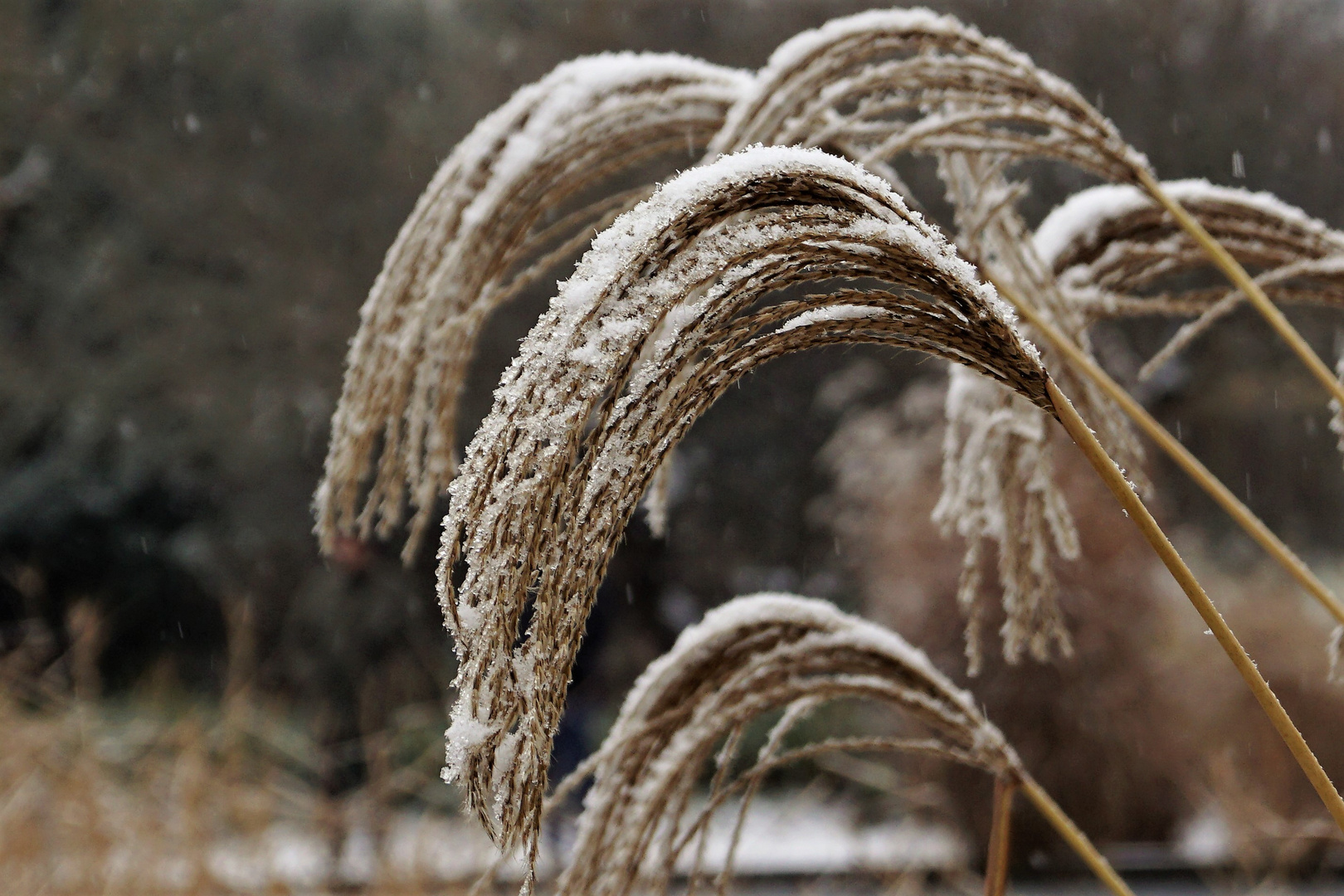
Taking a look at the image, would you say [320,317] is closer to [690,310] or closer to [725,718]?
[725,718]

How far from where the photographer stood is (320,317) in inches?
265

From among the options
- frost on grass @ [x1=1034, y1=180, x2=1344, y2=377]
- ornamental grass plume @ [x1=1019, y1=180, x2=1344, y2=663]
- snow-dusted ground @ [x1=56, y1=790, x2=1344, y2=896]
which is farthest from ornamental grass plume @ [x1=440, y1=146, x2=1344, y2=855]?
frost on grass @ [x1=1034, y1=180, x2=1344, y2=377]

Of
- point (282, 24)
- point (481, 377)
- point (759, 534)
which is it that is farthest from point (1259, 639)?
point (282, 24)

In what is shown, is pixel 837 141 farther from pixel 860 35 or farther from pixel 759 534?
pixel 759 534

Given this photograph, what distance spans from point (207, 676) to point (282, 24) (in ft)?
14.0

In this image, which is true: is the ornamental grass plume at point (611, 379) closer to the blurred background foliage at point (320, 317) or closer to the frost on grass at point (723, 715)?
the frost on grass at point (723, 715)

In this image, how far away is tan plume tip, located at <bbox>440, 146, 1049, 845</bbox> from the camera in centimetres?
36

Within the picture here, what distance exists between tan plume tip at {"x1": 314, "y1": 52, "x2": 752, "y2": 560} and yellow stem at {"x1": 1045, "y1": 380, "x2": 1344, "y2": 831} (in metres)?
0.32

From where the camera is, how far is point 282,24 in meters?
7.27

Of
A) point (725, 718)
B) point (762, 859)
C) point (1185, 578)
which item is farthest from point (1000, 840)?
point (762, 859)

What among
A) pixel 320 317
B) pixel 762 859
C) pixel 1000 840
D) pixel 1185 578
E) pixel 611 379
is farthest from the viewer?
pixel 320 317

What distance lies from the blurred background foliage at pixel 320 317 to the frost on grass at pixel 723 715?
548cm

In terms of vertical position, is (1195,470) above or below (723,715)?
above

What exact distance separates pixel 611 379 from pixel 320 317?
22.2 feet
